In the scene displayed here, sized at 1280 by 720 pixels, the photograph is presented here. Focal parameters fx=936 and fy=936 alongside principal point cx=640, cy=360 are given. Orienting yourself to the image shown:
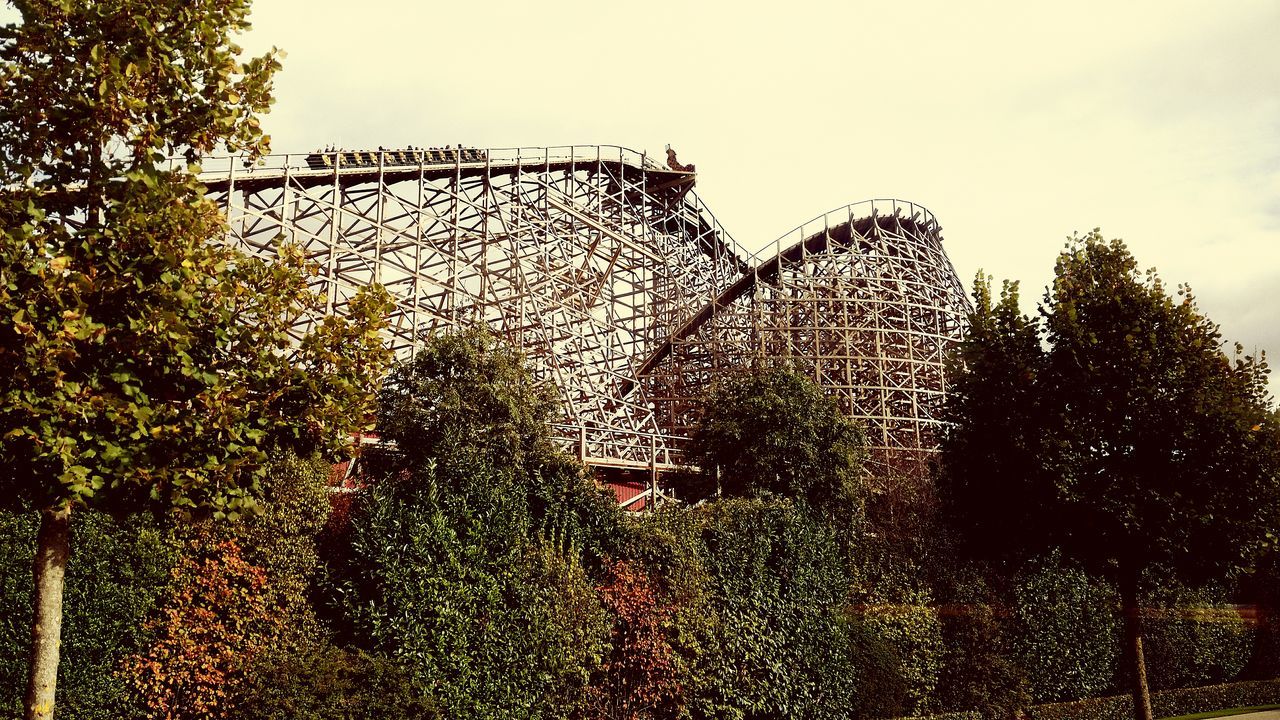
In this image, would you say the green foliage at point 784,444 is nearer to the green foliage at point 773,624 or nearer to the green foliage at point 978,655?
the green foliage at point 773,624

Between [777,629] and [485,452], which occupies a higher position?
[485,452]

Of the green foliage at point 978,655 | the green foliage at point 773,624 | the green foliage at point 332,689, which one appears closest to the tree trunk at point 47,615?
the green foliage at point 332,689

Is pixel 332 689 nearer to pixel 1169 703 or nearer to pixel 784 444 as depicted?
pixel 784 444

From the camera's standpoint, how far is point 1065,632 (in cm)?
1942

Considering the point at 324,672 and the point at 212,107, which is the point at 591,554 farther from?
the point at 212,107

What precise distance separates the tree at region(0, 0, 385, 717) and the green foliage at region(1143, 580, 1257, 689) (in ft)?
65.6

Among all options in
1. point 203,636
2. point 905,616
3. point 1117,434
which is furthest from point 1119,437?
point 203,636

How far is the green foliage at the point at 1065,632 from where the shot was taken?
61.9 ft

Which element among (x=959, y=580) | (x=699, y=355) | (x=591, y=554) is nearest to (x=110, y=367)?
(x=591, y=554)

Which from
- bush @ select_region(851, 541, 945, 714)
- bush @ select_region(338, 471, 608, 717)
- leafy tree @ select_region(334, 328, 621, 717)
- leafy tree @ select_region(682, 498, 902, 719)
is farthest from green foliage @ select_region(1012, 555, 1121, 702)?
bush @ select_region(338, 471, 608, 717)

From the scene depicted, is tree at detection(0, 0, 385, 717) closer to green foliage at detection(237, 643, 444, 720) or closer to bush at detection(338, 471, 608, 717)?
green foliage at detection(237, 643, 444, 720)

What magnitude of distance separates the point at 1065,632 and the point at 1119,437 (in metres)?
6.98

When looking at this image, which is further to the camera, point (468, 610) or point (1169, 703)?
point (1169, 703)

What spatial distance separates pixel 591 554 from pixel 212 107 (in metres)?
8.39
